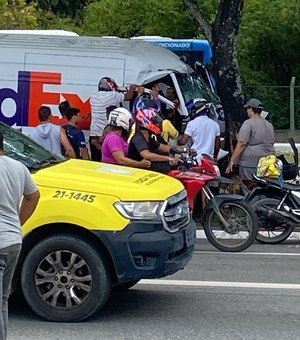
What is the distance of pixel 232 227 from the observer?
10.9 meters

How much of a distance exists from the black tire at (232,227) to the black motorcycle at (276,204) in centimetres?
30

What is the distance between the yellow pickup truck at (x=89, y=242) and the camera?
7035 mm

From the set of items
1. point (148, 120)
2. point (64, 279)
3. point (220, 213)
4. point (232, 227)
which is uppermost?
point (148, 120)

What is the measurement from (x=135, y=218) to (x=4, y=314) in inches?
67.6

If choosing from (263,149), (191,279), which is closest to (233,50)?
(263,149)

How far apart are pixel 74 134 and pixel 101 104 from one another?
1104mm

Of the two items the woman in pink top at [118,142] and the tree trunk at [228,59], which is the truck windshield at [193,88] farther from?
the woman in pink top at [118,142]

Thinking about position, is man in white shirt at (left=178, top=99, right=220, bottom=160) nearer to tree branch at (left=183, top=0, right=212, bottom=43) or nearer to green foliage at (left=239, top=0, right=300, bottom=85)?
tree branch at (left=183, top=0, right=212, bottom=43)

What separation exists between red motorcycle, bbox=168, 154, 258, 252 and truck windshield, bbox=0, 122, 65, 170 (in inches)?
119

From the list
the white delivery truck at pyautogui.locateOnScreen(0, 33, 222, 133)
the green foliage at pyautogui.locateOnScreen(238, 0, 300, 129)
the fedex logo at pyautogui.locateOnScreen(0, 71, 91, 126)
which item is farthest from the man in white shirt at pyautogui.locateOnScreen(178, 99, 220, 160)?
the green foliage at pyautogui.locateOnScreen(238, 0, 300, 129)

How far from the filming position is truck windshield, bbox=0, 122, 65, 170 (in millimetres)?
7699

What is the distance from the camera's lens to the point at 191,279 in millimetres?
8984

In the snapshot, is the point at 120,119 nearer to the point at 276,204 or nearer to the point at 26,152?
the point at 276,204

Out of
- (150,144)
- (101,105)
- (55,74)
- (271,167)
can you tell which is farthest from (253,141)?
(55,74)
